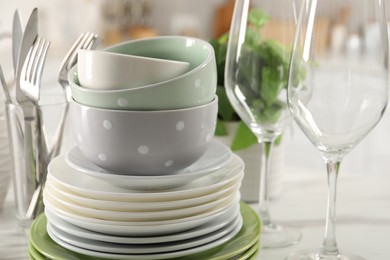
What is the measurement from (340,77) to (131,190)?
247 mm

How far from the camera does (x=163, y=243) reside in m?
0.65

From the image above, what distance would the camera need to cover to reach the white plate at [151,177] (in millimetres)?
652

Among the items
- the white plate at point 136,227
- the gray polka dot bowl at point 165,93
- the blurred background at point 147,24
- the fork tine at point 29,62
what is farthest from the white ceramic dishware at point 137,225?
the blurred background at point 147,24

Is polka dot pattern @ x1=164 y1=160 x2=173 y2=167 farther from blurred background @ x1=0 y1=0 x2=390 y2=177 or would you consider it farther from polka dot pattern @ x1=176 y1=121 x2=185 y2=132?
blurred background @ x1=0 y1=0 x2=390 y2=177

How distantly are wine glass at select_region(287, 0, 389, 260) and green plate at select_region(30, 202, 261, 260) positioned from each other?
124 millimetres

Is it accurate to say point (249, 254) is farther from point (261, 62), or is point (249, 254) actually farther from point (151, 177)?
point (261, 62)

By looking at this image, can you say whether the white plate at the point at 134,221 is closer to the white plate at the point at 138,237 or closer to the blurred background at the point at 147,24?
the white plate at the point at 138,237

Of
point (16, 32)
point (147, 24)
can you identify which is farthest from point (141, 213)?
point (147, 24)

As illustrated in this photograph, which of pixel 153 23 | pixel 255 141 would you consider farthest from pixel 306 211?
pixel 153 23

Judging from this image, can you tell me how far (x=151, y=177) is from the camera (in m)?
0.65

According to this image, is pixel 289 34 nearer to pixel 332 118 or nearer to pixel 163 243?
pixel 332 118

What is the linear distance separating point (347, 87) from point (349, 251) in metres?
0.23

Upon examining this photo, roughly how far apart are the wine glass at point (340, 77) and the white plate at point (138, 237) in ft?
0.47

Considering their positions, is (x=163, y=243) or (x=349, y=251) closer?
(x=163, y=243)
